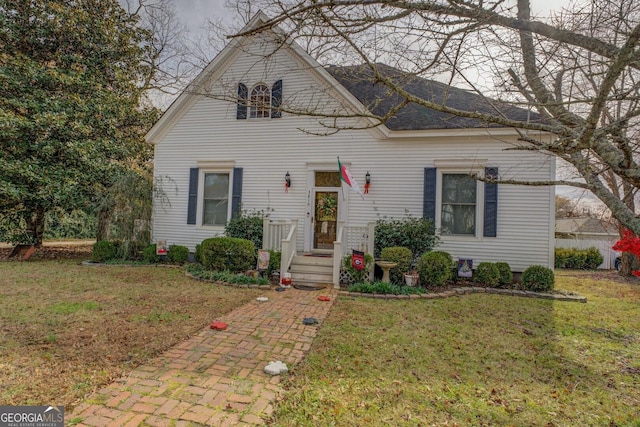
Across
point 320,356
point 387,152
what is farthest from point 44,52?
point 320,356

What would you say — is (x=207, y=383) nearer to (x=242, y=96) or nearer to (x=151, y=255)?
(x=151, y=255)

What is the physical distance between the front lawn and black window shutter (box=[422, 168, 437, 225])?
4.85 m

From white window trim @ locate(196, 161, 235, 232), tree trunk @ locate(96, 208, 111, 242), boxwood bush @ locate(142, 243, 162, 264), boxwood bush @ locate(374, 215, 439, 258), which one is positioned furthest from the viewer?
tree trunk @ locate(96, 208, 111, 242)

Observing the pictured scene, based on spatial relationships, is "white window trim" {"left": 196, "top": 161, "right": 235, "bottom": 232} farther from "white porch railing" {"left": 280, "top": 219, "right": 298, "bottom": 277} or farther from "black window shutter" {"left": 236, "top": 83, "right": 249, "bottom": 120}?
"white porch railing" {"left": 280, "top": 219, "right": 298, "bottom": 277}

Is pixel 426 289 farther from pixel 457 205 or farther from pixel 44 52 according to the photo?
pixel 44 52

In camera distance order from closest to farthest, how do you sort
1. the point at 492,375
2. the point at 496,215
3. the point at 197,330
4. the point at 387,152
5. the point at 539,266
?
the point at 492,375 < the point at 197,330 < the point at 539,266 < the point at 496,215 < the point at 387,152

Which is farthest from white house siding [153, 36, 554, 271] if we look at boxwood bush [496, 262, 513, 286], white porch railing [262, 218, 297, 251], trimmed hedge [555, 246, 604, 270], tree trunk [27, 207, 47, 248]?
trimmed hedge [555, 246, 604, 270]

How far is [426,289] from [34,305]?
7276 mm

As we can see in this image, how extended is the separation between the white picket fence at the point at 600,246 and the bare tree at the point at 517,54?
15568 millimetres

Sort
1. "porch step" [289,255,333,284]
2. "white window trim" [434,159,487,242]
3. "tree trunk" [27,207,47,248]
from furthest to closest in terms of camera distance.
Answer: "tree trunk" [27,207,47,248] < "white window trim" [434,159,487,242] < "porch step" [289,255,333,284]

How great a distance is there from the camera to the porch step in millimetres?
7738

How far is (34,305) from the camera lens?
17.1 ft

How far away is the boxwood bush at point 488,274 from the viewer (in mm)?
7629

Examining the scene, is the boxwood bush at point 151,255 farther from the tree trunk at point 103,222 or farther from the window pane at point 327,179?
the window pane at point 327,179
